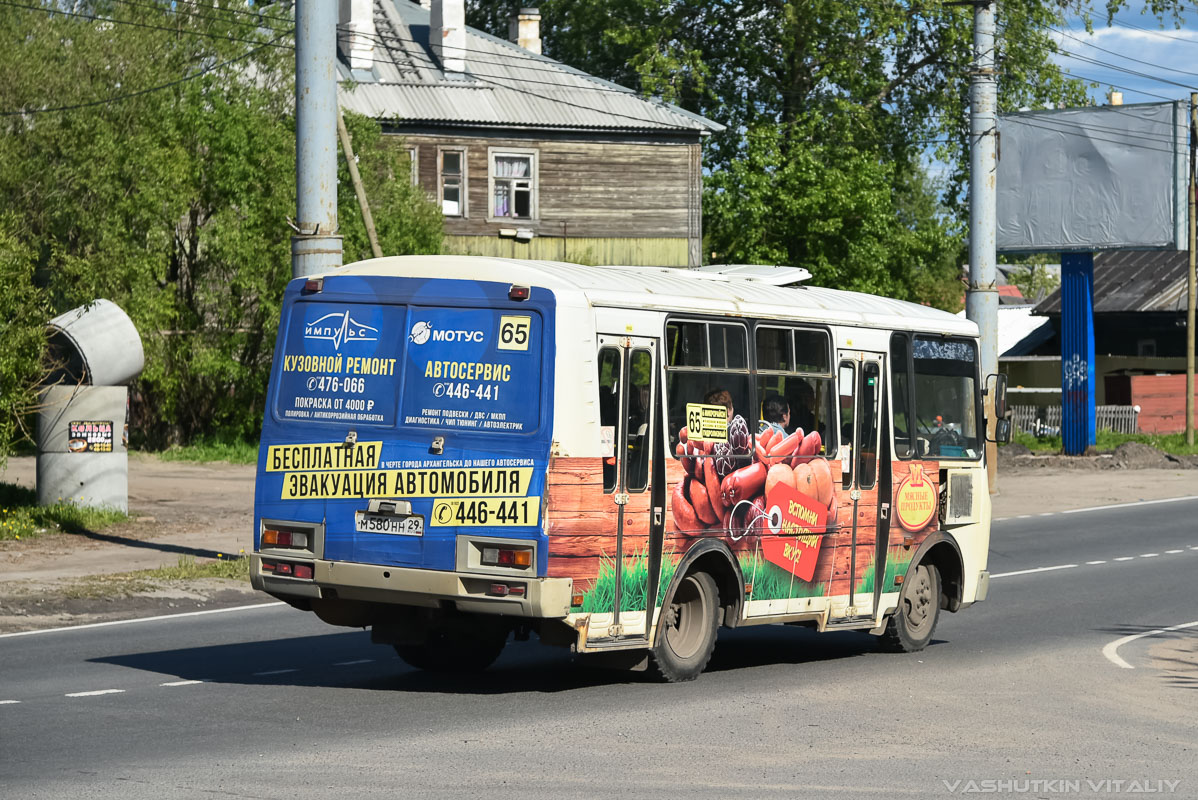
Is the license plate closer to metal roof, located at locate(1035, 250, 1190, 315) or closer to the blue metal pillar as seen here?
the blue metal pillar

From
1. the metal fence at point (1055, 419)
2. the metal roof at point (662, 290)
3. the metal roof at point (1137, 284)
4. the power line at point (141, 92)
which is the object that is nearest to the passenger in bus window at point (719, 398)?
the metal roof at point (662, 290)

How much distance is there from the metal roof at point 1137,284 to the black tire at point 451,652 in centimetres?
4944

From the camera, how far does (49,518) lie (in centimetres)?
2181

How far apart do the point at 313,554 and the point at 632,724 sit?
7.86 feet

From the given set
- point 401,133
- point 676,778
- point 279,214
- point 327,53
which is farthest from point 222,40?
point 676,778

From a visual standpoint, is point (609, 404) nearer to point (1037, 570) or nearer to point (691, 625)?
point (691, 625)

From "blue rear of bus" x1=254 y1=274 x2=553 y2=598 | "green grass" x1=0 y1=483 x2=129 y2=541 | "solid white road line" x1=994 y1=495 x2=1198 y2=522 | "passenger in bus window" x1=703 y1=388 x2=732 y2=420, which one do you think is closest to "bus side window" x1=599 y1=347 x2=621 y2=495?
"blue rear of bus" x1=254 y1=274 x2=553 y2=598

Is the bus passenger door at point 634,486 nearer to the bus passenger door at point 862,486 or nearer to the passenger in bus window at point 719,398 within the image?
the passenger in bus window at point 719,398

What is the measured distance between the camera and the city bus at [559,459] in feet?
34.4

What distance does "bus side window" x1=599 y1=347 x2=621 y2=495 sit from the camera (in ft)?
35.2

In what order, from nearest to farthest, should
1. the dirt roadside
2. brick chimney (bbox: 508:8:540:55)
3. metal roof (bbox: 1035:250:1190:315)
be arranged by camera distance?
the dirt roadside → brick chimney (bbox: 508:8:540:55) → metal roof (bbox: 1035:250:1190:315)

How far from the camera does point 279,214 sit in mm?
36688

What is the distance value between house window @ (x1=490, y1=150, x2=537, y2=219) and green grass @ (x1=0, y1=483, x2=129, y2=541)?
24.6 meters

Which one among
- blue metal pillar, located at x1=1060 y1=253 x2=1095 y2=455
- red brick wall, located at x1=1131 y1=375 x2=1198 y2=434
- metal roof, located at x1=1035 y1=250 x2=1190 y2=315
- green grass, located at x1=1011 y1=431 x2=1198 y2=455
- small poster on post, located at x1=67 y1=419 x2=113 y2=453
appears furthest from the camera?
metal roof, located at x1=1035 y1=250 x2=1190 y2=315
